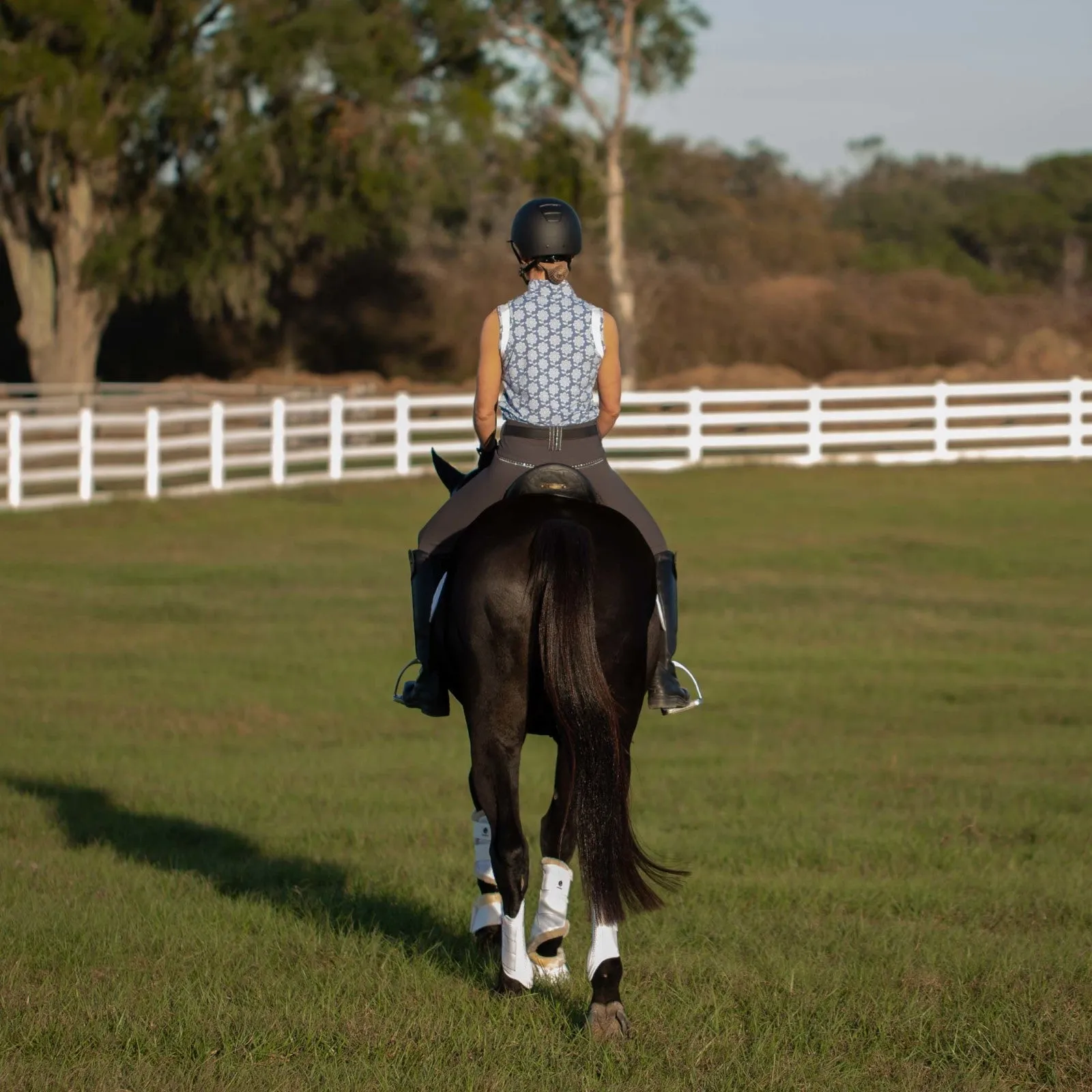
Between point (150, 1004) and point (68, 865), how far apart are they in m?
2.46

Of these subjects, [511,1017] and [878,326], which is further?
[878,326]

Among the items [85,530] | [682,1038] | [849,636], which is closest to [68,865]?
[682,1038]

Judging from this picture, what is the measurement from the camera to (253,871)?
765 cm

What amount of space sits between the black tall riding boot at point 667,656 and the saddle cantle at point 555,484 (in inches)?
15.6

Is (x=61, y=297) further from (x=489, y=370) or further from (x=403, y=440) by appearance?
(x=489, y=370)

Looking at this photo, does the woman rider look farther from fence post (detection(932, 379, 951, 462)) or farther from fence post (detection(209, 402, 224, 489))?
fence post (detection(932, 379, 951, 462))

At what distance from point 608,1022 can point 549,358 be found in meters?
2.14

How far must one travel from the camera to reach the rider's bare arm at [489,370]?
235 inches

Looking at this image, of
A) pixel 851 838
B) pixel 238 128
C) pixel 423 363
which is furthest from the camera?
pixel 423 363

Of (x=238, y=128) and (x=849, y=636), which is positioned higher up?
(x=238, y=128)

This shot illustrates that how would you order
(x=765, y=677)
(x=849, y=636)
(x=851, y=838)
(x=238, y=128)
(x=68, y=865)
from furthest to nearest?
(x=238, y=128)
(x=849, y=636)
(x=765, y=677)
(x=851, y=838)
(x=68, y=865)

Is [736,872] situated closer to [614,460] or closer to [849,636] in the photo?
[849,636]

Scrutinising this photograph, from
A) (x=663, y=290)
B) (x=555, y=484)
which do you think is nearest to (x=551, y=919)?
(x=555, y=484)

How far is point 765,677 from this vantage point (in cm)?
1410
